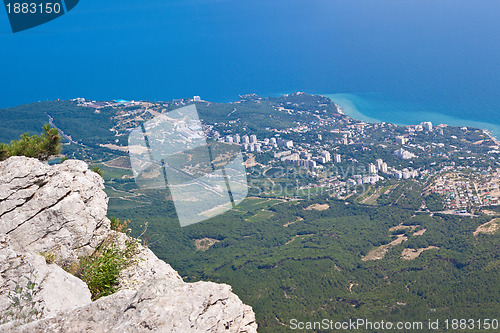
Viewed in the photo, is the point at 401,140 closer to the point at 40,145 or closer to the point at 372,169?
the point at 372,169

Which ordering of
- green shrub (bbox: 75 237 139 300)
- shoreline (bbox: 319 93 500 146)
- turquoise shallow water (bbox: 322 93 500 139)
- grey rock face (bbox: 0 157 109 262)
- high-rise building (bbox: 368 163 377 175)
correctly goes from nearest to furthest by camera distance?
green shrub (bbox: 75 237 139 300)
grey rock face (bbox: 0 157 109 262)
high-rise building (bbox: 368 163 377 175)
shoreline (bbox: 319 93 500 146)
turquoise shallow water (bbox: 322 93 500 139)

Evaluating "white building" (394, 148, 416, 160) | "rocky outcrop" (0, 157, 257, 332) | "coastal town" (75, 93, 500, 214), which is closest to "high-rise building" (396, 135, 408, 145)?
"coastal town" (75, 93, 500, 214)

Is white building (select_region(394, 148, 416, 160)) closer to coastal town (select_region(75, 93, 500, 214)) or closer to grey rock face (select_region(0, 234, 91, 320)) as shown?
coastal town (select_region(75, 93, 500, 214))

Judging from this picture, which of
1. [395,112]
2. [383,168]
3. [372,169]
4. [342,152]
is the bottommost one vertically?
[395,112]

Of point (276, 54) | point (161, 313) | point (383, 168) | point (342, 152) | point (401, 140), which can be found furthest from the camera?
point (276, 54)

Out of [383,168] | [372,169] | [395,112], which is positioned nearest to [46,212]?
[372,169]

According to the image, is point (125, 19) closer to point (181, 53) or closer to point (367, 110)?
point (181, 53)
